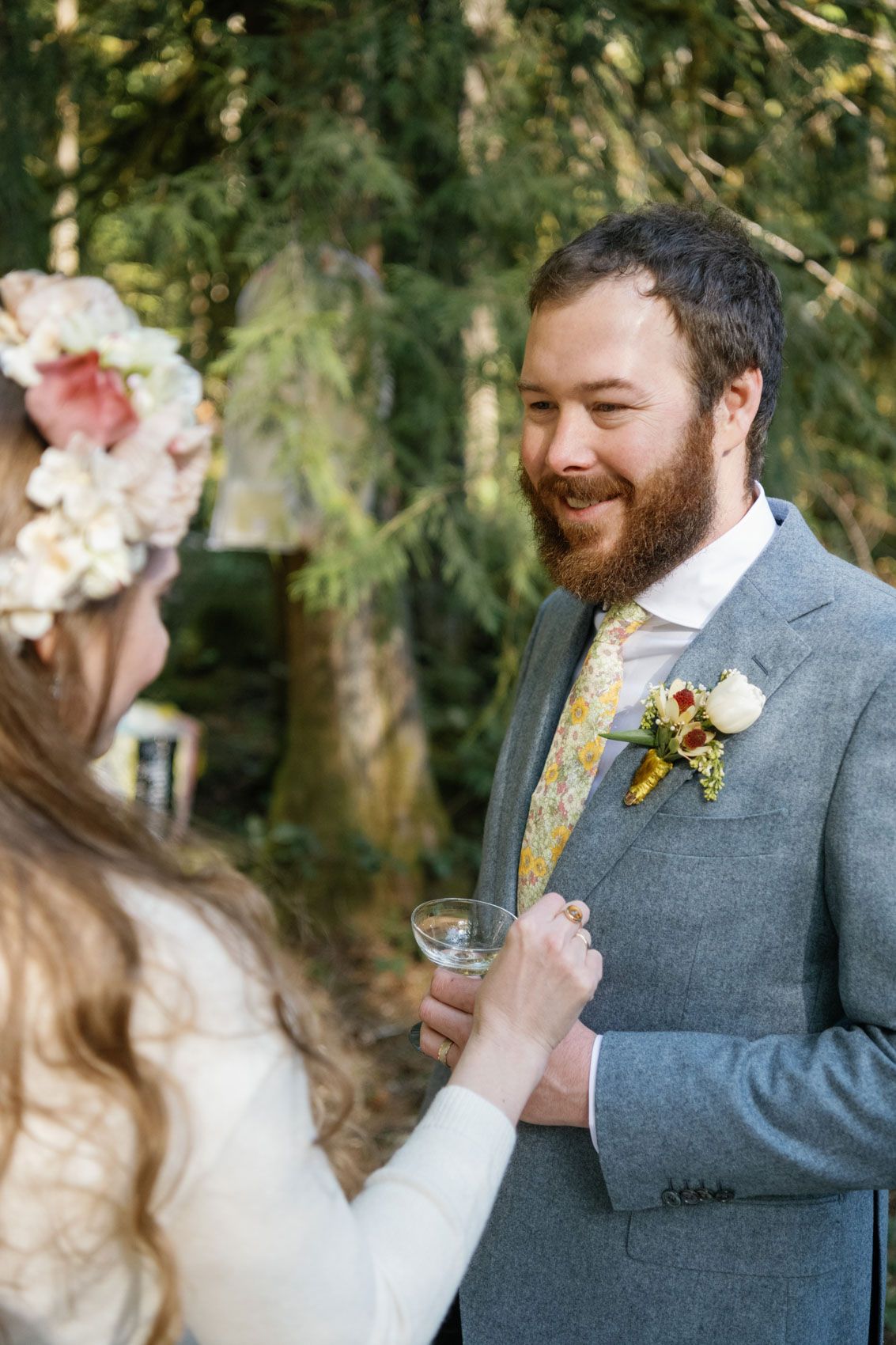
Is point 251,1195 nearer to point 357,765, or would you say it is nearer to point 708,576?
point 708,576

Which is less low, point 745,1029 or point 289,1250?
point 289,1250

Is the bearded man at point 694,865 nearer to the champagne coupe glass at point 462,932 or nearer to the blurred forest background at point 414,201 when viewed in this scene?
→ the champagne coupe glass at point 462,932

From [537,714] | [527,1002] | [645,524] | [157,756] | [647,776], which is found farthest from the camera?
[157,756]

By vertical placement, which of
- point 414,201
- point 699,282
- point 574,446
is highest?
point 699,282

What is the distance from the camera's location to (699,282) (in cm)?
204

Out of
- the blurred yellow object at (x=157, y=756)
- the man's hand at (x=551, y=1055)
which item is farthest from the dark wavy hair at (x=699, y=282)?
the blurred yellow object at (x=157, y=756)

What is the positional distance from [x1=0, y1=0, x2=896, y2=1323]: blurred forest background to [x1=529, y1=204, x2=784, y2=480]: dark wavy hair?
1765 mm

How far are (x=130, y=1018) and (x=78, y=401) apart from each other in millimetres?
651

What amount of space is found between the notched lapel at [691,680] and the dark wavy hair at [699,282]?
353mm

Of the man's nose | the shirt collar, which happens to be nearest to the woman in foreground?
the man's nose

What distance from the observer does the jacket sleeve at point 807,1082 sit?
5.31ft

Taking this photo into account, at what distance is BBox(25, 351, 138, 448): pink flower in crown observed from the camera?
128 cm

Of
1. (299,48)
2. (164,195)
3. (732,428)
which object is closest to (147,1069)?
(732,428)

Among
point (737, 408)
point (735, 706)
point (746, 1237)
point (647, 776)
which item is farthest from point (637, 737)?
point (746, 1237)
